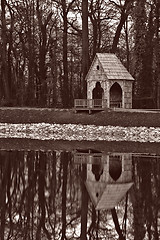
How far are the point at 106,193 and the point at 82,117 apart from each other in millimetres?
22377

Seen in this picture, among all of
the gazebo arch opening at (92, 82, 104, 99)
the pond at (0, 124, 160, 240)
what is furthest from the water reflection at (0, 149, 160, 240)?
the gazebo arch opening at (92, 82, 104, 99)

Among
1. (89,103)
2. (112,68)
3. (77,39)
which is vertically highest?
(77,39)

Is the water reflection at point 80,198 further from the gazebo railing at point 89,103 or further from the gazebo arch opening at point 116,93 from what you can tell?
the gazebo arch opening at point 116,93

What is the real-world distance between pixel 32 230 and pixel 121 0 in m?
39.5

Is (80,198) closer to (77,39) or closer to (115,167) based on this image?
(115,167)

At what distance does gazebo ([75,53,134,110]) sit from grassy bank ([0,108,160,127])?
2.42 m

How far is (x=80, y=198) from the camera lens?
39.1 feet

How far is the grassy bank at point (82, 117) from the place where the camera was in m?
33.2

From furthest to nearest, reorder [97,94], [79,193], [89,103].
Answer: [97,94], [89,103], [79,193]

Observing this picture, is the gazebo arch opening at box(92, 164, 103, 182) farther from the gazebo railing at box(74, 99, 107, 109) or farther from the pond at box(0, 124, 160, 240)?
the gazebo railing at box(74, 99, 107, 109)

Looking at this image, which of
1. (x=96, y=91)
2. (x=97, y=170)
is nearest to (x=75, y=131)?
(x=96, y=91)

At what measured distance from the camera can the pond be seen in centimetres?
959

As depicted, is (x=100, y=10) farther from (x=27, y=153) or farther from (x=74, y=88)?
(x=27, y=153)

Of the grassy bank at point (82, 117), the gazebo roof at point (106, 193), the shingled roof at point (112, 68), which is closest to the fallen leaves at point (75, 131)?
the grassy bank at point (82, 117)
